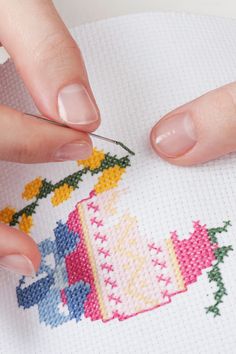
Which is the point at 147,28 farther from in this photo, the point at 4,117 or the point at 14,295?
the point at 14,295

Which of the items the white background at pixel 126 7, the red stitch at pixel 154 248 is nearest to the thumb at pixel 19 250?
the red stitch at pixel 154 248

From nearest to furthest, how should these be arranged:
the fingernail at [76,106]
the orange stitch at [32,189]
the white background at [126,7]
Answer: the fingernail at [76,106]
the orange stitch at [32,189]
the white background at [126,7]

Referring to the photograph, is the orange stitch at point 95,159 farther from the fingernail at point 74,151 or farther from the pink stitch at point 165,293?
the pink stitch at point 165,293

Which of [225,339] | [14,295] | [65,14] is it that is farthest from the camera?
[65,14]

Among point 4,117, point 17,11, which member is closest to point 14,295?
point 4,117

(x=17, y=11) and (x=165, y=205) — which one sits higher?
(x=17, y=11)

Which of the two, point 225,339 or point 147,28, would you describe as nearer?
point 225,339

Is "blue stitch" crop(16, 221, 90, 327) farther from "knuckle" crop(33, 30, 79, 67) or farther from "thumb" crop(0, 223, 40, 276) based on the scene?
"knuckle" crop(33, 30, 79, 67)
